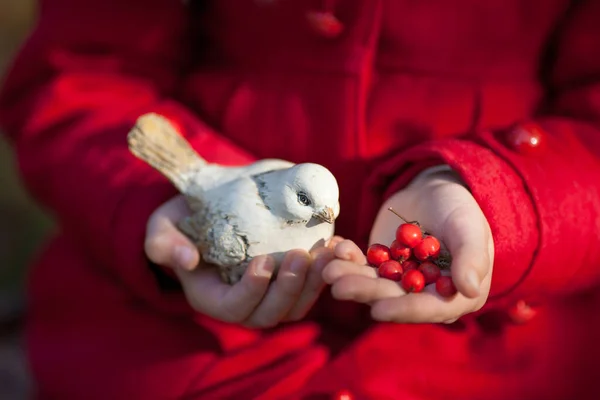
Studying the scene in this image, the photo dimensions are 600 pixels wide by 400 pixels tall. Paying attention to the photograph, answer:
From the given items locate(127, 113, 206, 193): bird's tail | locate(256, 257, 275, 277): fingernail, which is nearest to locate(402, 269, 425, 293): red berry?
locate(256, 257, 275, 277): fingernail

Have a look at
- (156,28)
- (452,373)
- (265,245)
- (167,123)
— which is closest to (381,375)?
(452,373)

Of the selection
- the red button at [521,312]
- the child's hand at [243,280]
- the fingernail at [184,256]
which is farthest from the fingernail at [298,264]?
the red button at [521,312]

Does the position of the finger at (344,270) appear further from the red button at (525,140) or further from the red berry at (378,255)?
the red button at (525,140)

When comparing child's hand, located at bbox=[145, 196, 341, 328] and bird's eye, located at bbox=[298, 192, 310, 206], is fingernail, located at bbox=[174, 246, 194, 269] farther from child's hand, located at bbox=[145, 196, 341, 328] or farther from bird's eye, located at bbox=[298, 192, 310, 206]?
bird's eye, located at bbox=[298, 192, 310, 206]

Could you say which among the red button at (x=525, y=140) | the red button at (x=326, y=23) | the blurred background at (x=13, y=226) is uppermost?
the red button at (x=326, y=23)

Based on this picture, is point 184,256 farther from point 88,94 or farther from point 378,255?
point 88,94

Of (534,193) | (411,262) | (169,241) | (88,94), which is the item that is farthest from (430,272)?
(88,94)
